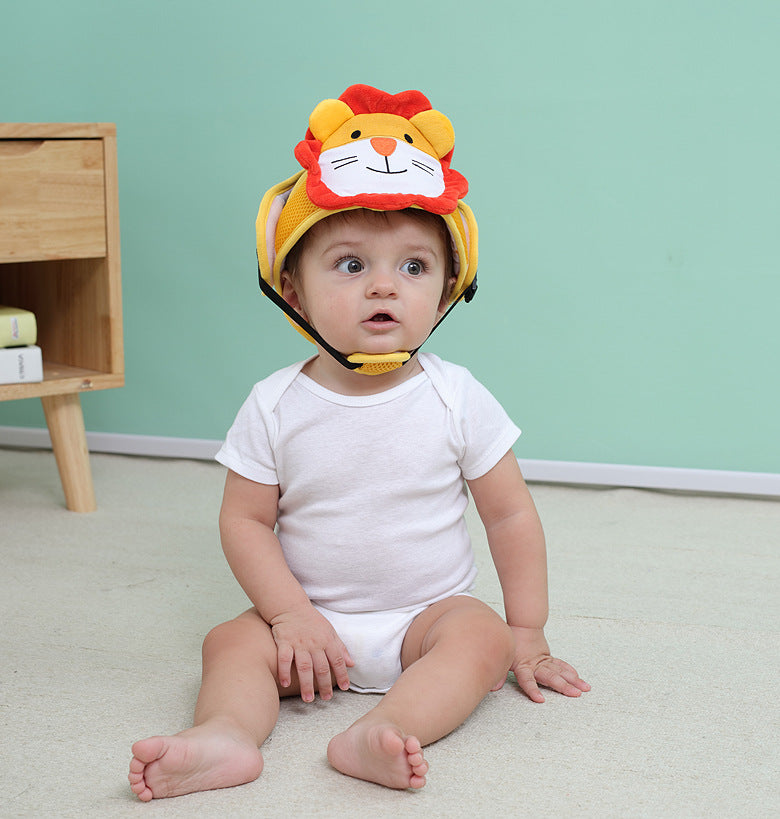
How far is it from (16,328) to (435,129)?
2.34ft

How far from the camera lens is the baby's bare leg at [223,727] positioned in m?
0.68

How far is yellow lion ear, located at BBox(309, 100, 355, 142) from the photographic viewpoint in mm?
858

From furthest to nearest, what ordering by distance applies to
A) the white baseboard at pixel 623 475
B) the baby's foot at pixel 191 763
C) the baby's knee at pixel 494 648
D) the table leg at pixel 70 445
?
the white baseboard at pixel 623 475
the table leg at pixel 70 445
the baby's knee at pixel 494 648
the baby's foot at pixel 191 763

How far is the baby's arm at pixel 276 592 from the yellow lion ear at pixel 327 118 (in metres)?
0.30

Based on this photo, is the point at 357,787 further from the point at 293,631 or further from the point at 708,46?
the point at 708,46

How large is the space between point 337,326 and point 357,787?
1.15ft

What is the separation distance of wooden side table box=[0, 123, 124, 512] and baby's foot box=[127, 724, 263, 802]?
2.41ft

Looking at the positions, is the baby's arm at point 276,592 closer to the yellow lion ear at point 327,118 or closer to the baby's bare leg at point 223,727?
the baby's bare leg at point 223,727

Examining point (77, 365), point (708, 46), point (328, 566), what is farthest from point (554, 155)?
point (328, 566)

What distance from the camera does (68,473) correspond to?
4.64 feet

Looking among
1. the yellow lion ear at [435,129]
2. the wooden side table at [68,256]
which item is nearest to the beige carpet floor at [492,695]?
the wooden side table at [68,256]

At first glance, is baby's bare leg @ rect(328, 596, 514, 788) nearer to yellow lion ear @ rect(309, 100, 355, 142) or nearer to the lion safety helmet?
the lion safety helmet

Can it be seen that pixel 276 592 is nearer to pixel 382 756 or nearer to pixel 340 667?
pixel 340 667

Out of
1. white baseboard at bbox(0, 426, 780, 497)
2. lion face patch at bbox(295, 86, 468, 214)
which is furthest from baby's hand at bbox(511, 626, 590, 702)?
white baseboard at bbox(0, 426, 780, 497)
